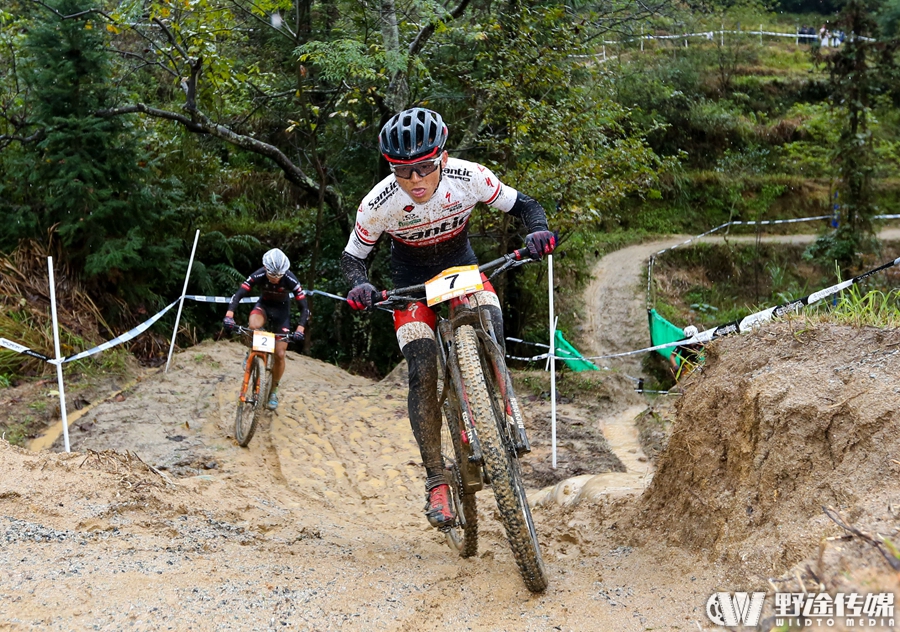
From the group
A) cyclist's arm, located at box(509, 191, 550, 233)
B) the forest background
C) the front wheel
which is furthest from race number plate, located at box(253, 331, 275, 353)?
the front wheel

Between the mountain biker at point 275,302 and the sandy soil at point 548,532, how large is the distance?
199 cm

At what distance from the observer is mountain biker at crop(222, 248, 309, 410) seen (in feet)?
26.9

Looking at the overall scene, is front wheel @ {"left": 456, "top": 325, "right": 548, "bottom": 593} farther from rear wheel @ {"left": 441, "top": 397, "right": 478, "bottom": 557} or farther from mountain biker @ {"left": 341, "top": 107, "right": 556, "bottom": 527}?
mountain biker @ {"left": 341, "top": 107, "right": 556, "bottom": 527}

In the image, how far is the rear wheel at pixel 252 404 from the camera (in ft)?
25.7

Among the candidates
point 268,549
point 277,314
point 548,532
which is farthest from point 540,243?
point 277,314

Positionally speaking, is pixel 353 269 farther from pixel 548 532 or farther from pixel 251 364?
pixel 251 364

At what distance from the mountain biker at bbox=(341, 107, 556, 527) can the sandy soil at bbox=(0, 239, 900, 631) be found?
778mm

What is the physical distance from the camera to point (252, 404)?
26.3ft

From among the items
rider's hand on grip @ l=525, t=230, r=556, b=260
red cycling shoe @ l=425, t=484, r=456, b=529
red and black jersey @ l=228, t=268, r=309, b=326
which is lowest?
red cycling shoe @ l=425, t=484, r=456, b=529

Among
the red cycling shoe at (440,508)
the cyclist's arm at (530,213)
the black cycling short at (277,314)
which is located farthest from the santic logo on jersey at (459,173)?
the black cycling short at (277,314)

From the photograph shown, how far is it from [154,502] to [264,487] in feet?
5.25

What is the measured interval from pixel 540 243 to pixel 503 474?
131cm

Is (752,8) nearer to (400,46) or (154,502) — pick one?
(400,46)

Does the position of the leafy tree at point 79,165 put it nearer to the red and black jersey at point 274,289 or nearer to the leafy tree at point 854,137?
the red and black jersey at point 274,289
